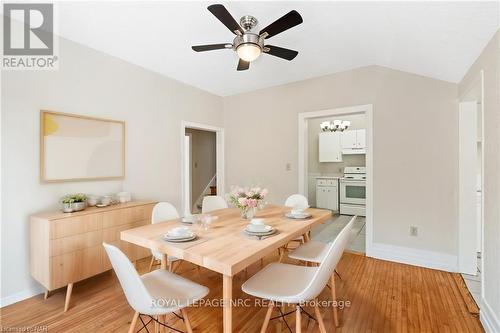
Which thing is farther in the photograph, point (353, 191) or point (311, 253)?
point (353, 191)

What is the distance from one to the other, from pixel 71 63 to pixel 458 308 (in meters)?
4.43

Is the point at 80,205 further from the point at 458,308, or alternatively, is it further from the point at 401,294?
the point at 458,308

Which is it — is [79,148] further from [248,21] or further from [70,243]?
[248,21]

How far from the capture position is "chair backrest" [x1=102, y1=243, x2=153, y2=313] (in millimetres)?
1224

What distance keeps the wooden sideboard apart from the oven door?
4.73m

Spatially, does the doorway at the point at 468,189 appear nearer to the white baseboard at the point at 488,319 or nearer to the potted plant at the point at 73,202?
the white baseboard at the point at 488,319

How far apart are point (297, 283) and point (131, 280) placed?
3.28 feet

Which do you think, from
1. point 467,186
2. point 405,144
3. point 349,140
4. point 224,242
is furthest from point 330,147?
point 224,242

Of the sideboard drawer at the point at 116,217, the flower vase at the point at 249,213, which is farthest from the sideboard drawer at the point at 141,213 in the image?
the flower vase at the point at 249,213

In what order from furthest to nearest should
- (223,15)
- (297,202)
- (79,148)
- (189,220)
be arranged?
(297,202) → (79,148) → (189,220) → (223,15)

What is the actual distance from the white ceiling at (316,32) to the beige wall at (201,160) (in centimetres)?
323

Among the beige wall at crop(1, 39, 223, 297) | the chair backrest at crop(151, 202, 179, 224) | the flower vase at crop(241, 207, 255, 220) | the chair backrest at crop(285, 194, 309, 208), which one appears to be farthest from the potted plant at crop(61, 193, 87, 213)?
the chair backrest at crop(285, 194, 309, 208)

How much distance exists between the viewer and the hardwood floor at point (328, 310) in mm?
1864

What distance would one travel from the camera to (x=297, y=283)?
158cm
